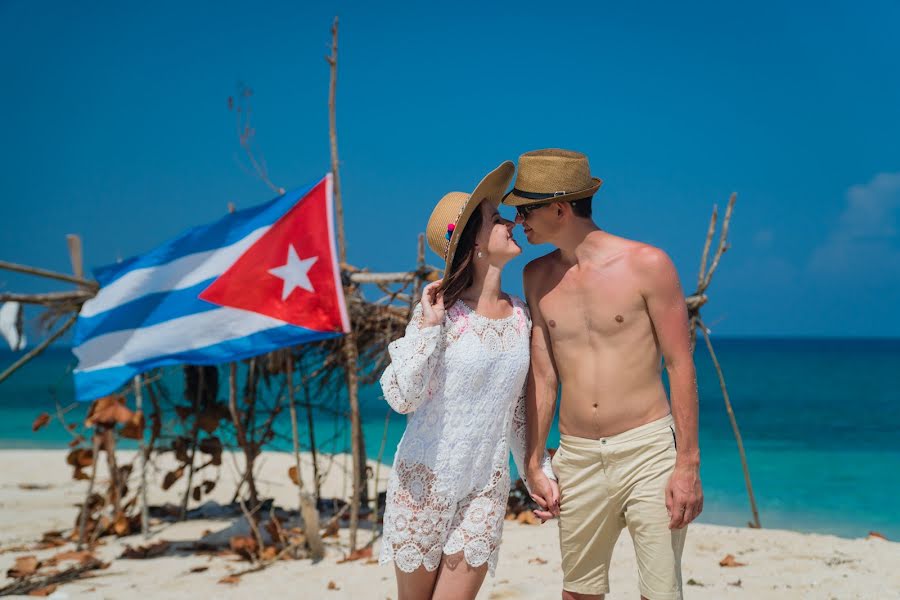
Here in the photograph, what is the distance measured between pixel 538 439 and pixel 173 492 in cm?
728

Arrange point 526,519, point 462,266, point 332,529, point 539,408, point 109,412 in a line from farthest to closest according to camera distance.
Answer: point 526,519 < point 332,529 < point 109,412 < point 539,408 < point 462,266

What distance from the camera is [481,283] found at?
294cm

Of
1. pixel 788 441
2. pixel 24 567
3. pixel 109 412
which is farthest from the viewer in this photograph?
pixel 788 441

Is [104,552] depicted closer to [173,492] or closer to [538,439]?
[173,492]

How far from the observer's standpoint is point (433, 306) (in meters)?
2.82

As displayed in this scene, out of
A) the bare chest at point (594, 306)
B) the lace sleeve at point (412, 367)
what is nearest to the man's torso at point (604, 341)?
the bare chest at point (594, 306)

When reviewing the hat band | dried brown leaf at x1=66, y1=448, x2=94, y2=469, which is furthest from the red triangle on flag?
the hat band

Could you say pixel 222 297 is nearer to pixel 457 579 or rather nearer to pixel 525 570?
pixel 525 570

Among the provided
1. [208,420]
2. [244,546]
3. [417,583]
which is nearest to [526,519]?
[244,546]

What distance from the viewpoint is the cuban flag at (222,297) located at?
5.55 meters

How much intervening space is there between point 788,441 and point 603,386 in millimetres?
20599

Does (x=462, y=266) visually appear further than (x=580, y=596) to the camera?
No

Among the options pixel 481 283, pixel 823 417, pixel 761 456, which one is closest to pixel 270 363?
pixel 481 283

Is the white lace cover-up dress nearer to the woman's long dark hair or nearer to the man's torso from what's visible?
the woman's long dark hair
